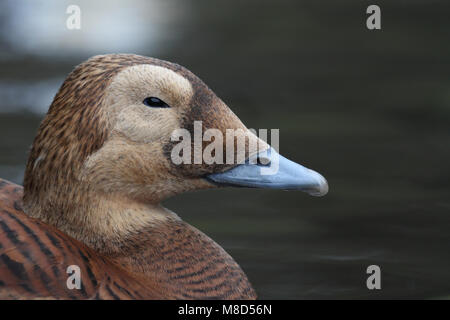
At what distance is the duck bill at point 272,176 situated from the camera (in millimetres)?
4023

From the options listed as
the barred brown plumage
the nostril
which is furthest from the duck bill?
the barred brown plumage

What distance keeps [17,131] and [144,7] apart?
134 inches

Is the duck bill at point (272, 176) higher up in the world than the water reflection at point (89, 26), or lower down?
lower down

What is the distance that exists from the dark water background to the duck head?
1077mm

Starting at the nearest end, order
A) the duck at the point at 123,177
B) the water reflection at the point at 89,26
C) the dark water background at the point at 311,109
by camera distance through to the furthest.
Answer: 1. the duck at the point at 123,177
2. the dark water background at the point at 311,109
3. the water reflection at the point at 89,26

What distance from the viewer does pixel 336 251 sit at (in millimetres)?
5430

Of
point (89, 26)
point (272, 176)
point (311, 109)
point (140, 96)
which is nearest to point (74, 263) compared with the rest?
point (140, 96)

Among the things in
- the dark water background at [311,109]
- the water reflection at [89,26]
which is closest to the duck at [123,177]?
the dark water background at [311,109]

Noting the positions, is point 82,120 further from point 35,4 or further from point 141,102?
point 35,4

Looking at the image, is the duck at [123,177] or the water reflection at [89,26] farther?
the water reflection at [89,26]

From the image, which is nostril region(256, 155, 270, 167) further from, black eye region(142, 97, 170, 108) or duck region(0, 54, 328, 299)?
black eye region(142, 97, 170, 108)

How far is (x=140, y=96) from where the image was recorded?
4023 millimetres

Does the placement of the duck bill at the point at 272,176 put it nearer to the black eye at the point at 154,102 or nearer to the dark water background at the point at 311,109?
the black eye at the point at 154,102

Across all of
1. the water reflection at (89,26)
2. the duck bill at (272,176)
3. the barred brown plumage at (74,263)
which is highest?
the water reflection at (89,26)
